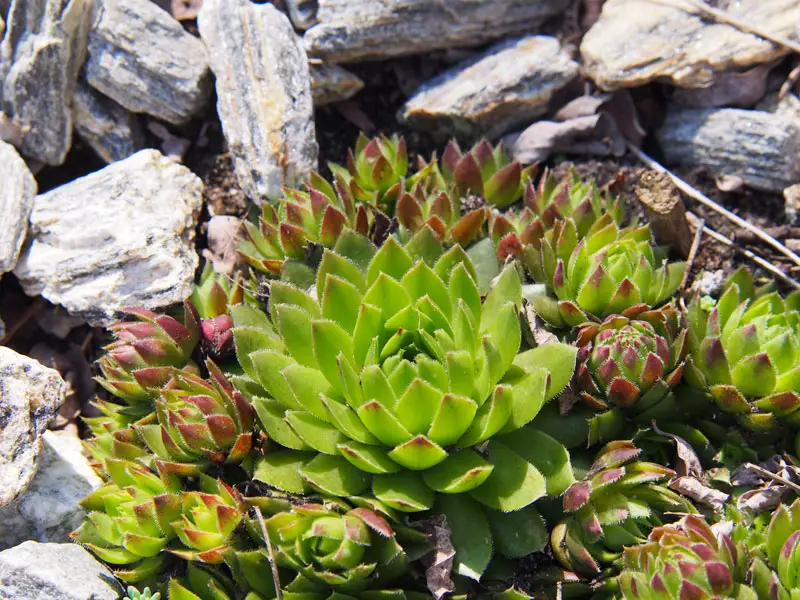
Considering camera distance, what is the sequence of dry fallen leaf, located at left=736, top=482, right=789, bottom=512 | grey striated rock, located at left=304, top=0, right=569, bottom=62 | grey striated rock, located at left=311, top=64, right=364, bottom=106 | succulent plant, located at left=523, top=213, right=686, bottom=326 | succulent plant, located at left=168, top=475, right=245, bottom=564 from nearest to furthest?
succulent plant, located at left=168, top=475, right=245, bottom=564 → dry fallen leaf, located at left=736, top=482, right=789, bottom=512 → succulent plant, located at left=523, top=213, right=686, bottom=326 → grey striated rock, located at left=304, top=0, right=569, bottom=62 → grey striated rock, located at left=311, top=64, right=364, bottom=106

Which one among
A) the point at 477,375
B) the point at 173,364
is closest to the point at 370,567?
the point at 477,375

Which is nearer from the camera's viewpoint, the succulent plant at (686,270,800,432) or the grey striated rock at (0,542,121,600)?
the grey striated rock at (0,542,121,600)

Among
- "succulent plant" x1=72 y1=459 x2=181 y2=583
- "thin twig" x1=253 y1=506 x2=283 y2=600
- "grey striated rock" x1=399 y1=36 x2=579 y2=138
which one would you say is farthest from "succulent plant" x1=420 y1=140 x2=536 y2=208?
"succulent plant" x1=72 y1=459 x2=181 y2=583

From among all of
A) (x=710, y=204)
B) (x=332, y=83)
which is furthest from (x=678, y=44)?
(x=332, y=83)

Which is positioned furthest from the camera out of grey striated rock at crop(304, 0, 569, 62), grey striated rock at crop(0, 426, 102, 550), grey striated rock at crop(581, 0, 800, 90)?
grey striated rock at crop(304, 0, 569, 62)

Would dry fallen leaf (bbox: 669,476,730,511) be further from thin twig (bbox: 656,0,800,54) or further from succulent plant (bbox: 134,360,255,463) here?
thin twig (bbox: 656,0,800,54)

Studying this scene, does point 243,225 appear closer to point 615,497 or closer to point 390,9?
point 390,9

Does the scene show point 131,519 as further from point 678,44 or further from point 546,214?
point 678,44
